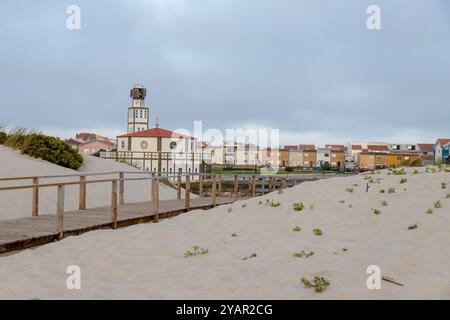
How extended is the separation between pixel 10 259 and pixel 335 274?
15.4 feet

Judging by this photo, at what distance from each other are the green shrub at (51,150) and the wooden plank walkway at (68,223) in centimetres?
777

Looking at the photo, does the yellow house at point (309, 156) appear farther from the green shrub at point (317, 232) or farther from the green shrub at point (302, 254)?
the green shrub at point (302, 254)

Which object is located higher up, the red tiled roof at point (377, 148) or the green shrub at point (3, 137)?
the red tiled roof at point (377, 148)

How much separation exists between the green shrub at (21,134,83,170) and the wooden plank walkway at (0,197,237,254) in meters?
7.77

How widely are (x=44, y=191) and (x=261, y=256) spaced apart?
11359mm

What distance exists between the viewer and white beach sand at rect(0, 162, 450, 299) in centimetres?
490

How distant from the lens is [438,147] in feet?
259

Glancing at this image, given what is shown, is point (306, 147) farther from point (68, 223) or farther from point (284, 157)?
point (68, 223)

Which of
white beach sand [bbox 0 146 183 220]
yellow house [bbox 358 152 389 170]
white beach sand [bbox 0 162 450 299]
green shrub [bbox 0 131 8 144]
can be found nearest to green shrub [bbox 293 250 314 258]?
white beach sand [bbox 0 162 450 299]

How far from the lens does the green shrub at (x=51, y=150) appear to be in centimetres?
1891

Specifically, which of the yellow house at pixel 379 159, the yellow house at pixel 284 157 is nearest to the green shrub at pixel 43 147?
the yellow house at pixel 379 159

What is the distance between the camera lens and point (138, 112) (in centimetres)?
8712
